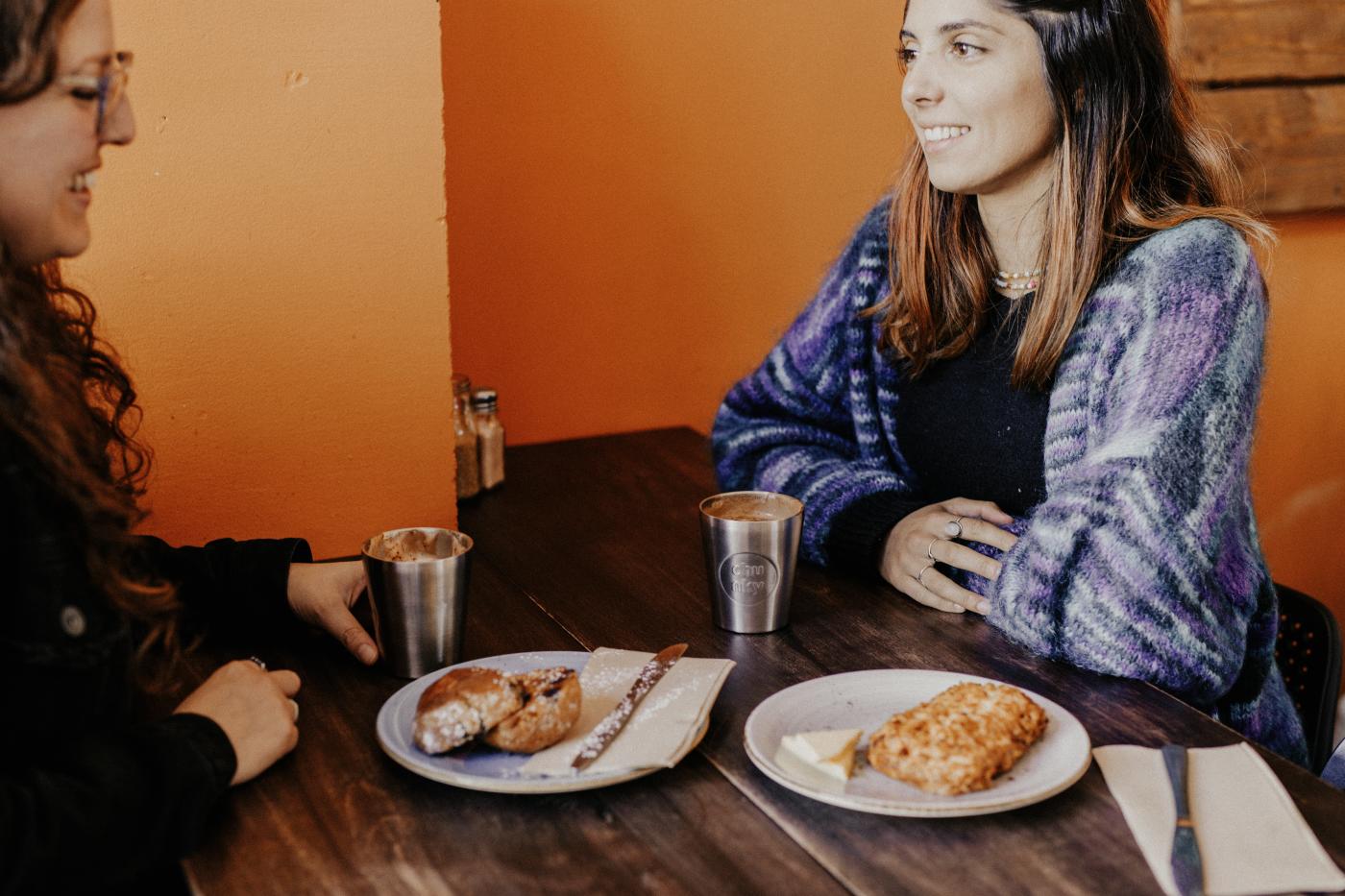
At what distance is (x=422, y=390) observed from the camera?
5.10ft

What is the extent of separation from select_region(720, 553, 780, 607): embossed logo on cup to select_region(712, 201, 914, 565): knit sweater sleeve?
385mm

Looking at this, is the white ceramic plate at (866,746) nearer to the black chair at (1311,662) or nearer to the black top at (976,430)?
the black top at (976,430)

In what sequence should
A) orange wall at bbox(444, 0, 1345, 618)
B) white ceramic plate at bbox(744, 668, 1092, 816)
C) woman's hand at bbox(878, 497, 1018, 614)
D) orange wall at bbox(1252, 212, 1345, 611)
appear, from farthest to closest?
orange wall at bbox(1252, 212, 1345, 611) < orange wall at bbox(444, 0, 1345, 618) < woman's hand at bbox(878, 497, 1018, 614) < white ceramic plate at bbox(744, 668, 1092, 816)

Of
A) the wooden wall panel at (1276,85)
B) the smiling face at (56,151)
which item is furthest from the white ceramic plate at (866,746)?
the wooden wall panel at (1276,85)

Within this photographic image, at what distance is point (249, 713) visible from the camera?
98 cm

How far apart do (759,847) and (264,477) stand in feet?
2.84

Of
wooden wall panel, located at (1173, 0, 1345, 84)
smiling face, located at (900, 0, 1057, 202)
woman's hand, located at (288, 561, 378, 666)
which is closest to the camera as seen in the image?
woman's hand, located at (288, 561, 378, 666)

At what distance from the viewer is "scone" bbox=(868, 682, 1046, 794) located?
91 centimetres

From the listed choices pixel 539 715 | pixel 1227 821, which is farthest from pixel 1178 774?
pixel 539 715

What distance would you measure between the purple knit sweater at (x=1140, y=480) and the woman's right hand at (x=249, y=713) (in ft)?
2.21

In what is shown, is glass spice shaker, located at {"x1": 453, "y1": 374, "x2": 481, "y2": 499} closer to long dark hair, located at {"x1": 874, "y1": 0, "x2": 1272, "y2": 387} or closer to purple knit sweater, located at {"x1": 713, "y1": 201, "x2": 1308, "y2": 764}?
purple knit sweater, located at {"x1": 713, "y1": 201, "x2": 1308, "y2": 764}

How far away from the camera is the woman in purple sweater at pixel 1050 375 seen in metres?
1.22

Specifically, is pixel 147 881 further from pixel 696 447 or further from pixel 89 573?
pixel 696 447

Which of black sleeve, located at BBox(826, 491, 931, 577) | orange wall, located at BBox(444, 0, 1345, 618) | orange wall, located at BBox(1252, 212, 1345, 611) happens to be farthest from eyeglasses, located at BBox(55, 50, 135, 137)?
orange wall, located at BBox(1252, 212, 1345, 611)
